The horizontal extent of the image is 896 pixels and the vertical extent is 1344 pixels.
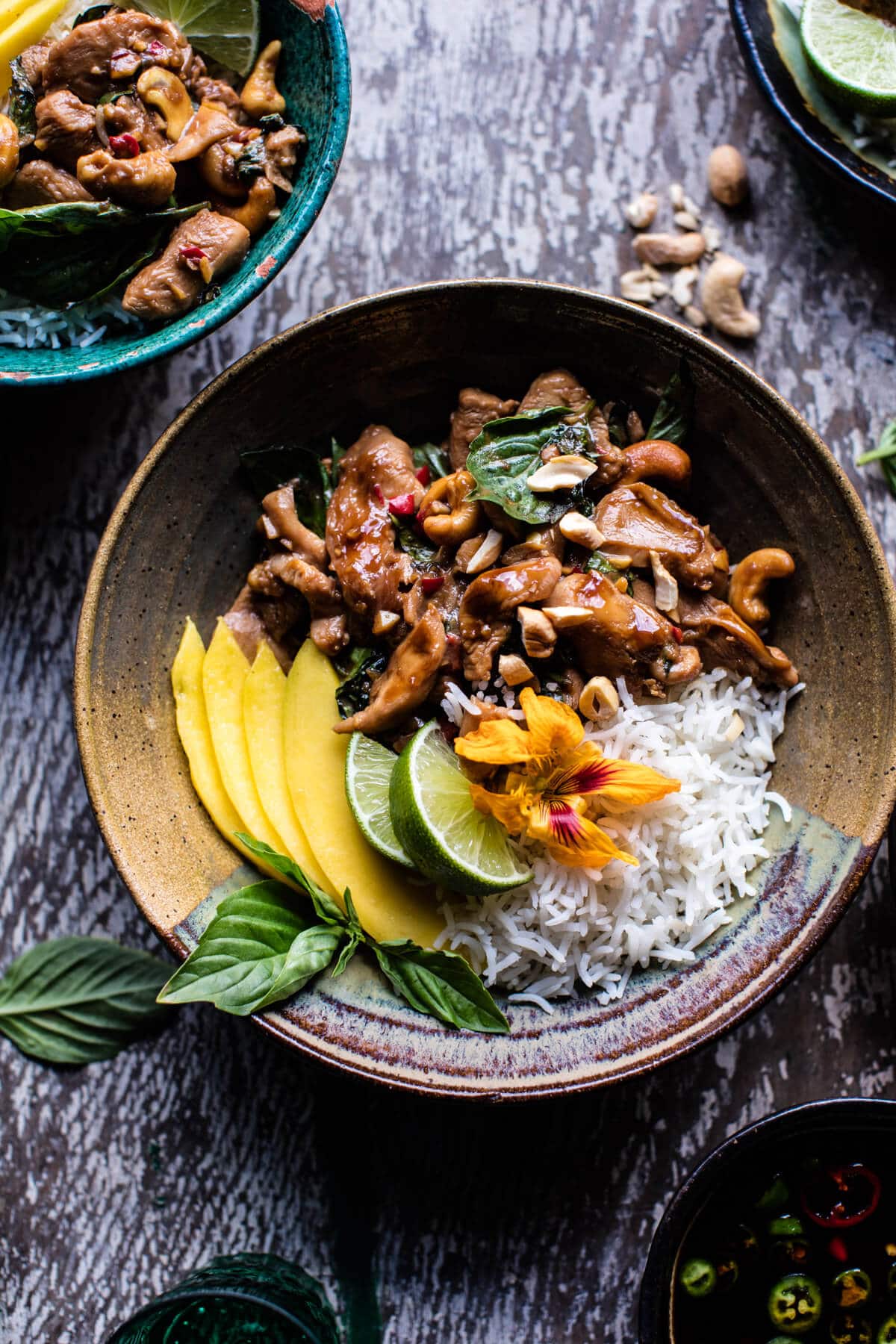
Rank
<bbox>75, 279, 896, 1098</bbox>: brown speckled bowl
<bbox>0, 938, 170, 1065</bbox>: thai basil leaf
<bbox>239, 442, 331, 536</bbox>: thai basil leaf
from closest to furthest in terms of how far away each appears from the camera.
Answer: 1. <bbox>75, 279, 896, 1098</bbox>: brown speckled bowl
2. <bbox>239, 442, 331, 536</bbox>: thai basil leaf
3. <bbox>0, 938, 170, 1065</bbox>: thai basil leaf

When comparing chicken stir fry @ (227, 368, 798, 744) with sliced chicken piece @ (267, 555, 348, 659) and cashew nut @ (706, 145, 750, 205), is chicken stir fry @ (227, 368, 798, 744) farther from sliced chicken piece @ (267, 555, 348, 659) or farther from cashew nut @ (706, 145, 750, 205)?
cashew nut @ (706, 145, 750, 205)

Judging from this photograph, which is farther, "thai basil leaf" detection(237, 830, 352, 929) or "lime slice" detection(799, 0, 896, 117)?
"lime slice" detection(799, 0, 896, 117)

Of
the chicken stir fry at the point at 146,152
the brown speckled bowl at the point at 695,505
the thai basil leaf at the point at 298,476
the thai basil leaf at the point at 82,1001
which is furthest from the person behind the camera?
the thai basil leaf at the point at 82,1001

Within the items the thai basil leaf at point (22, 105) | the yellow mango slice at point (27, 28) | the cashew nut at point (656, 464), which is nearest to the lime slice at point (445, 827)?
the cashew nut at point (656, 464)

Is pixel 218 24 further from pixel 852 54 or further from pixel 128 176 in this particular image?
pixel 852 54

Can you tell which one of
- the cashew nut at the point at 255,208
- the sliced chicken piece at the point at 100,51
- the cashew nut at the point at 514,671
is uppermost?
the sliced chicken piece at the point at 100,51

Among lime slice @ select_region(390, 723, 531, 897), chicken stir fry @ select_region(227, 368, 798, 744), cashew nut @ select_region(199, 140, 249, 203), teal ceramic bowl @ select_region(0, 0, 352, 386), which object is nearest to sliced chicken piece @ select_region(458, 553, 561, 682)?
chicken stir fry @ select_region(227, 368, 798, 744)

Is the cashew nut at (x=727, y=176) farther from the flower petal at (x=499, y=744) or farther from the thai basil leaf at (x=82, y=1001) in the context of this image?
the thai basil leaf at (x=82, y=1001)

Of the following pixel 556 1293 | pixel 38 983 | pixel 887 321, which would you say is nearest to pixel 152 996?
pixel 38 983
